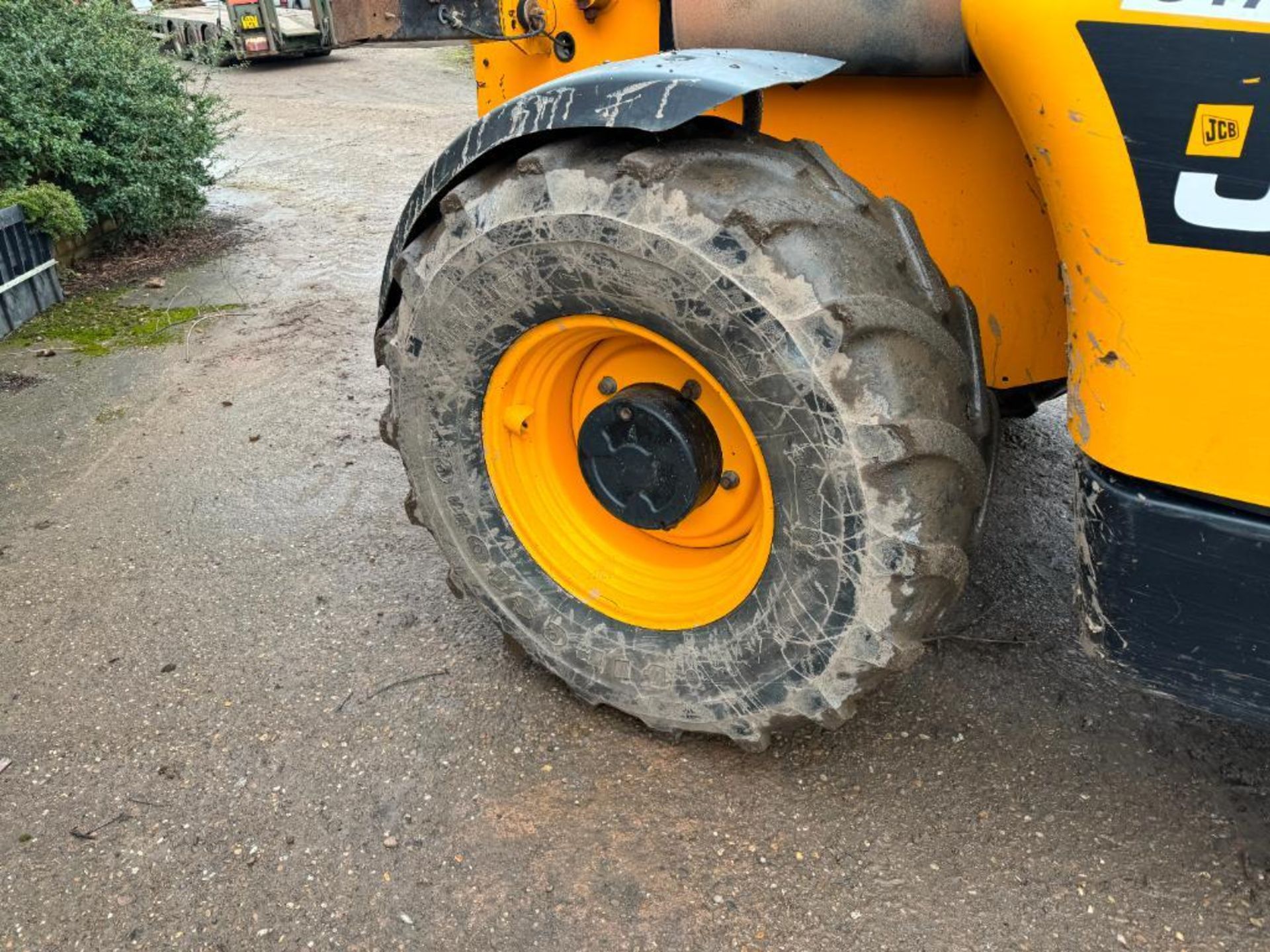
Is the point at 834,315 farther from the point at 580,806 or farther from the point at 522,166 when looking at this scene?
the point at 580,806

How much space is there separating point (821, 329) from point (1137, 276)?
465 millimetres

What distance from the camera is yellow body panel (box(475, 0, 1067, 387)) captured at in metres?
2.07

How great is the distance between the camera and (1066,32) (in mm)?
1406

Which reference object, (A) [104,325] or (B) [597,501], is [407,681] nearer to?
(B) [597,501]

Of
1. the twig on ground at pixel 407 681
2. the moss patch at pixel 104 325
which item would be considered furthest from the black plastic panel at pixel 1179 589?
→ the moss patch at pixel 104 325

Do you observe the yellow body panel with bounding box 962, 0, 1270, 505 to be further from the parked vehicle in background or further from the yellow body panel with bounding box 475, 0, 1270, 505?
the parked vehicle in background

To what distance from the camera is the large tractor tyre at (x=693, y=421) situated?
1.75 m

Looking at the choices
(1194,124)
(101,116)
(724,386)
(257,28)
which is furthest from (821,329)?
(257,28)

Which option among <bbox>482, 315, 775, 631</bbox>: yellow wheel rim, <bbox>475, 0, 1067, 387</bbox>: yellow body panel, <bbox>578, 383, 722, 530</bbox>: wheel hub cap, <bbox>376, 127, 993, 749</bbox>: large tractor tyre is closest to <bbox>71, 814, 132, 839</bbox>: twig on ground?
<bbox>376, 127, 993, 749</bbox>: large tractor tyre

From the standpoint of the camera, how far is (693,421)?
2145 mm

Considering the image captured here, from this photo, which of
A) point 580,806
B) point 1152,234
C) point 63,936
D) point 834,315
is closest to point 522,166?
point 834,315

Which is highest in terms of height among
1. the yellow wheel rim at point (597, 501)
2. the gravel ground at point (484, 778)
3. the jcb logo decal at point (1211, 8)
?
A: the jcb logo decal at point (1211, 8)

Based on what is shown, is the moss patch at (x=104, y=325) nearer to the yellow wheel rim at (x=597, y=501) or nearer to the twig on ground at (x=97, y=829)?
the twig on ground at (x=97, y=829)

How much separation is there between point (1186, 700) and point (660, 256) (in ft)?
3.68
